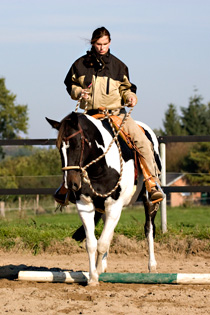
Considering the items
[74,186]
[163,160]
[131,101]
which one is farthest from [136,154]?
[163,160]

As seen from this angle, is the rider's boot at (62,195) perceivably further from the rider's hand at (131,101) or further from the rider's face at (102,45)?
the rider's face at (102,45)

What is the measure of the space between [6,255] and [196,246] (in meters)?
3.02

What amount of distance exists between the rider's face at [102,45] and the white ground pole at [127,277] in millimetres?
2587

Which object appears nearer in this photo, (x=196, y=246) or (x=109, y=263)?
(x=109, y=263)

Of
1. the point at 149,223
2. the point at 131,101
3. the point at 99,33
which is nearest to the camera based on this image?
the point at 99,33

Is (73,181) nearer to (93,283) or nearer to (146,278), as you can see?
(93,283)

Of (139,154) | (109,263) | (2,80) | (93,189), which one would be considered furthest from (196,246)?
(2,80)

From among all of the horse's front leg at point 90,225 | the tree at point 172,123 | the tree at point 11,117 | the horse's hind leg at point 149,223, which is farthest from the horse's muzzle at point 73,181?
the tree at point 172,123

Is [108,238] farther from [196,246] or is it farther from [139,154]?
[196,246]

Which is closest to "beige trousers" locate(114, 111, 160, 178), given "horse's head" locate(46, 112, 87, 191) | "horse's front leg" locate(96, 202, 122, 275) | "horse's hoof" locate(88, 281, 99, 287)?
"horse's front leg" locate(96, 202, 122, 275)

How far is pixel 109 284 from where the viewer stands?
6.93m

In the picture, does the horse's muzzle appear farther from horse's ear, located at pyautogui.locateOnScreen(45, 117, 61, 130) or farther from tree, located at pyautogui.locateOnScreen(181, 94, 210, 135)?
tree, located at pyautogui.locateOnScreen(181, 94, 210, 135)

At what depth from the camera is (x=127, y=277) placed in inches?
269

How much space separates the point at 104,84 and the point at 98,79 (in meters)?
0.09
